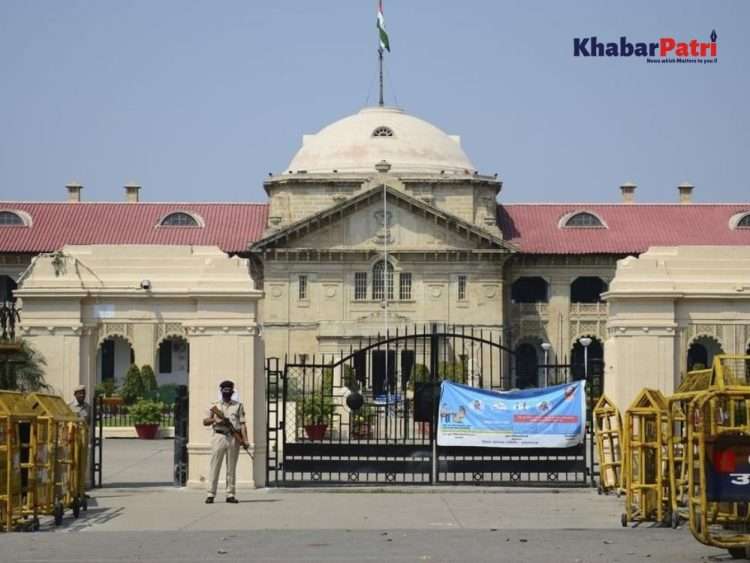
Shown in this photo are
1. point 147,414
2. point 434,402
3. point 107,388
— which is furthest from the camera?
point 107,388

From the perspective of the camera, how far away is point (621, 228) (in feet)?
257

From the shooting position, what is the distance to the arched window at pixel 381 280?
75.9 m

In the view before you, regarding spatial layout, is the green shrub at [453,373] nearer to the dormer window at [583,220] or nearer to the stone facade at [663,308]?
the stone facade at [663,308]

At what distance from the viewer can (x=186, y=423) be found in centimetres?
2500

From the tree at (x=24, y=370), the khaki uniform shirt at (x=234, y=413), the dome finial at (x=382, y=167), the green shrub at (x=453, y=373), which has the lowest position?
the khaki uniform shirt at (x=234, y=413)

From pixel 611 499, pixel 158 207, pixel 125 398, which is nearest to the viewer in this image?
pixel 611 499

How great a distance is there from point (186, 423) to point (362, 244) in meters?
50.7

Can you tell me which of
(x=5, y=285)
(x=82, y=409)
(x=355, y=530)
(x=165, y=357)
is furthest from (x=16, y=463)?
(x=5, y=285)

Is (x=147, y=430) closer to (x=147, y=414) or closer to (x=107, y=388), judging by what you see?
(x=147, y=414)

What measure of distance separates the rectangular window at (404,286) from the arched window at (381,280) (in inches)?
14.7

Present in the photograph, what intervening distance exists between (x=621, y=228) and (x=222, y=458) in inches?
2270

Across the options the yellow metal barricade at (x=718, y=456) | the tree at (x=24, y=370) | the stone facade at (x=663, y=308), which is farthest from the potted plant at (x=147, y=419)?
the yellow metal barricade at (x=718, y=456)

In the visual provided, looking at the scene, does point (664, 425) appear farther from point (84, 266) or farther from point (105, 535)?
point (84, 266)

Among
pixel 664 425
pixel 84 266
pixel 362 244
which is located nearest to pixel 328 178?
pixel 362 244
